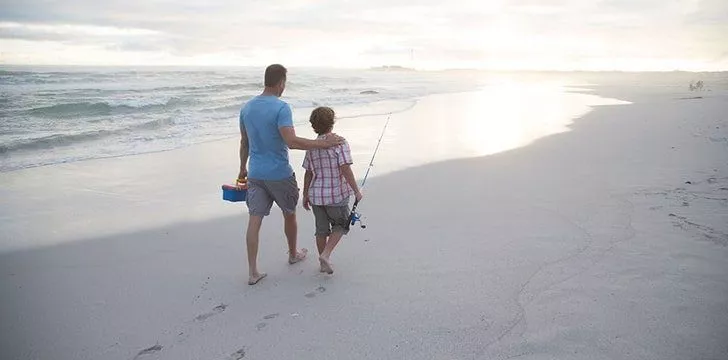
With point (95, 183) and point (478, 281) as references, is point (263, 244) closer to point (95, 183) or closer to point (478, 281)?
point (478, 281)

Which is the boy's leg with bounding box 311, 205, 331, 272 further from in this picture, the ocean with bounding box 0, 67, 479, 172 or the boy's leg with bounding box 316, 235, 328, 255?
the ocean with bounding box 0, 67, 479, 172

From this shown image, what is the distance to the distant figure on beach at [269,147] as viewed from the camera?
365 centimetres

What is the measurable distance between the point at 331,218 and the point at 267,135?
2.92ft

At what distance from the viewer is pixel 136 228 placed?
5414 millimetres

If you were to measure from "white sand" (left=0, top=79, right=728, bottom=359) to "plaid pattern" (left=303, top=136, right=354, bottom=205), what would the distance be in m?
0.76

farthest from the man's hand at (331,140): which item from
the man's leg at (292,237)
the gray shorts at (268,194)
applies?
the man's leg at (292,237)

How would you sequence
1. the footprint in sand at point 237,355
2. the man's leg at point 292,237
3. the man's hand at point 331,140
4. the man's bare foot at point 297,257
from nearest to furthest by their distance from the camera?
1. the footprint in sand at point 237,355
2. the man's hand at point 331,140
3. the man's leg at point 292,237
4. the man's bare foot at point 297,257

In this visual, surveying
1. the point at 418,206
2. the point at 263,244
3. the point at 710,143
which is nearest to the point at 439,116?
the point at 710,143

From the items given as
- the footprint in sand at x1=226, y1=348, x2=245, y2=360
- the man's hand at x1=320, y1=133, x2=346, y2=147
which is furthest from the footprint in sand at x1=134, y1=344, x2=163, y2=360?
the man's hand at x1=320, y1=133, x2=346, y2=147

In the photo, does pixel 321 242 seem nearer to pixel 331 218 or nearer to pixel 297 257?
pixel 331 218

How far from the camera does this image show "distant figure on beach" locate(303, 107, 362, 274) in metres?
3.72

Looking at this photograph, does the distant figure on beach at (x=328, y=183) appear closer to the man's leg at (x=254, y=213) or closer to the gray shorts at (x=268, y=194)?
the gray shorts at (x=268, y=194)

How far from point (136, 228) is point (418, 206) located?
346cm

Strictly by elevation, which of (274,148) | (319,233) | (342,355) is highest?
(274,148)
